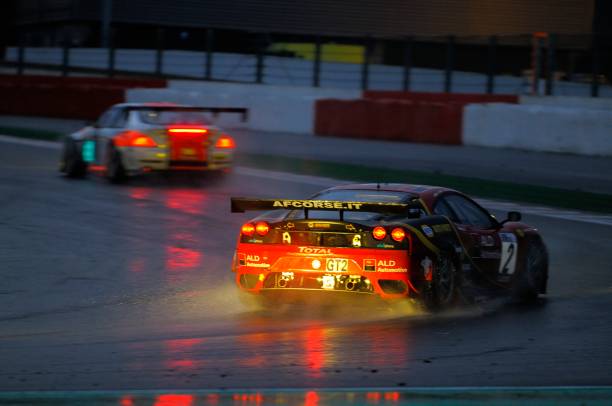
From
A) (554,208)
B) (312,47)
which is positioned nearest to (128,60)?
(312,47)

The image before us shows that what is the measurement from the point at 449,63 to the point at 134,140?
1342 cm

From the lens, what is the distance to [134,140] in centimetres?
1894

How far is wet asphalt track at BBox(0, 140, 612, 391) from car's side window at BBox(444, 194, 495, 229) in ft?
2.62

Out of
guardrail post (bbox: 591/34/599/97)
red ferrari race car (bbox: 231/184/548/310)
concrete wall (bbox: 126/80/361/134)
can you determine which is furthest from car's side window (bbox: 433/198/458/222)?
concrete wall (bbox: 126/80/361/134)

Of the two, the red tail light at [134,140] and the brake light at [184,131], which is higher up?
the brake light at [184,131]

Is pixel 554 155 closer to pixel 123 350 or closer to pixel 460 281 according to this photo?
pixel 460 281

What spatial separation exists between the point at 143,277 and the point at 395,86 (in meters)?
22.5

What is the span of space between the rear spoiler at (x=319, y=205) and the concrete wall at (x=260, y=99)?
20404 millimetres

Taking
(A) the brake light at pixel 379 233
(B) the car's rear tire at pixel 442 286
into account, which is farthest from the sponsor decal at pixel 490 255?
(A) the brake light at pixel 379 233

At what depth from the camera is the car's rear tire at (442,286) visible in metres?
8.92

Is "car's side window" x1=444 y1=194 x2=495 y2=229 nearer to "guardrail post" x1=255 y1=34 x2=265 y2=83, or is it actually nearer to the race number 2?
the race number 2

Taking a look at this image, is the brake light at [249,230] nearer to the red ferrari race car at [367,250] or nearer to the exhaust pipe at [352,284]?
the red ferrari race car at [367,250]

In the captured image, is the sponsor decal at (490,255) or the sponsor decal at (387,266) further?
the sponsor decal at (490,255)

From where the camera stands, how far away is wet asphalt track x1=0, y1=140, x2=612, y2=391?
6.76 m
